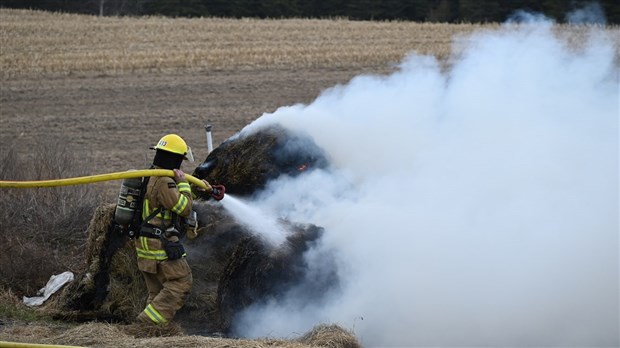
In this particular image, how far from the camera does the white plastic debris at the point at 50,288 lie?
909 centimetres

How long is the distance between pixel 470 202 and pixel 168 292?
288cm

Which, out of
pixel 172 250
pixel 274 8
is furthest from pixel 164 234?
pixel 274 8

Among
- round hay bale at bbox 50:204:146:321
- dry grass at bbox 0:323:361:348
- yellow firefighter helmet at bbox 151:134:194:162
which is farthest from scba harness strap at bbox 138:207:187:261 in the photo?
round hay bale at bbox 50:204:146:321

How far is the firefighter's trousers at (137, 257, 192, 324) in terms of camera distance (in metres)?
7.55

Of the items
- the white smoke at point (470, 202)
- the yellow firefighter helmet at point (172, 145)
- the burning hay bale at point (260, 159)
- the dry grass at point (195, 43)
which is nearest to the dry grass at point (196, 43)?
the dry grass at point (195, 43)

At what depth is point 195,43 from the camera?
3344cm

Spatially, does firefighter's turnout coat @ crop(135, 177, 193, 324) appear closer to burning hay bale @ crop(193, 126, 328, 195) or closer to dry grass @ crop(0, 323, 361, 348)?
dry grass @ crop(0, 323, 361, 348)

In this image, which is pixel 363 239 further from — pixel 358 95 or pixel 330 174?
pixel 358 95

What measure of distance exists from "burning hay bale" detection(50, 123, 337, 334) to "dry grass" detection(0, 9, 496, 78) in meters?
20.1

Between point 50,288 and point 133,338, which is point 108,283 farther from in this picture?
point 133,338

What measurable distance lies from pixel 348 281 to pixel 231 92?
17584 mm

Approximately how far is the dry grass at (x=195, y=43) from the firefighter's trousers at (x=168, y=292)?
69.5 feet

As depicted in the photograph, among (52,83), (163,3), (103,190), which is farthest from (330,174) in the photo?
(163,3)

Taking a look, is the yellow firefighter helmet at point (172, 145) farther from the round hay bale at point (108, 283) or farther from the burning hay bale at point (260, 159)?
the burning hay bale at point (260, 159)
